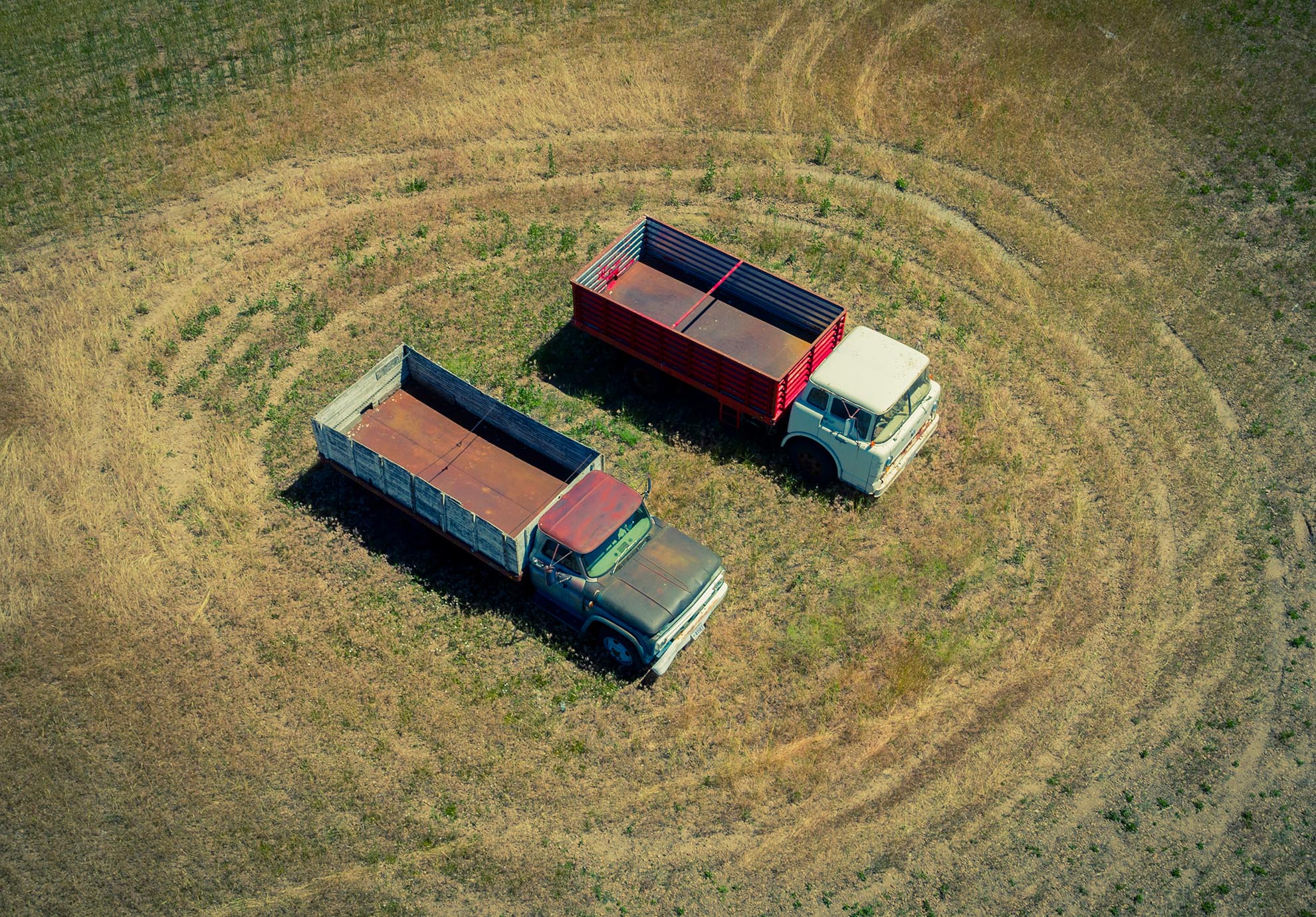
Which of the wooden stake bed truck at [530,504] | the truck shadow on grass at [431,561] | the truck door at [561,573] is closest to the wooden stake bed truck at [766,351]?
the wooden stake bed truck at [530,504]

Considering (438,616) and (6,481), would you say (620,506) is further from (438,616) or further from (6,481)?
(6,481)

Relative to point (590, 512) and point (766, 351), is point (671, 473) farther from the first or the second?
point (590, 512)

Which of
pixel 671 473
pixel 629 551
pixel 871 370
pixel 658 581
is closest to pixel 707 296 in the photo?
pixel 671 473

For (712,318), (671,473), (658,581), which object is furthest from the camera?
(712,318)

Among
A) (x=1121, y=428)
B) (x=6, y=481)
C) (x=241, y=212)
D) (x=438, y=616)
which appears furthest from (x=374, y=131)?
(x=1121, y=428)

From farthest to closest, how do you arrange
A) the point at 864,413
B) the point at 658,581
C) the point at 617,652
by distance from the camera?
1. the point at 864,413
2. the point at 617,652
3. the point at 658,581

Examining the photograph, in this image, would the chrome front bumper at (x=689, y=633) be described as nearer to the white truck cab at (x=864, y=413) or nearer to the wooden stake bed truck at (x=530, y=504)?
the wooden stake bed truck at (x=530, y=504)

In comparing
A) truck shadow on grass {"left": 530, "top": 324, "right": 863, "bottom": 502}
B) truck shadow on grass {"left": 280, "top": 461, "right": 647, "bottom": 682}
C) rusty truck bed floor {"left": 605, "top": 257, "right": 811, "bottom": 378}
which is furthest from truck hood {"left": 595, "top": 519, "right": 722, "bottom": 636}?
rusty truck bed floor {"left": 605, "top": 257, "right": 811, "bottom": 378}
